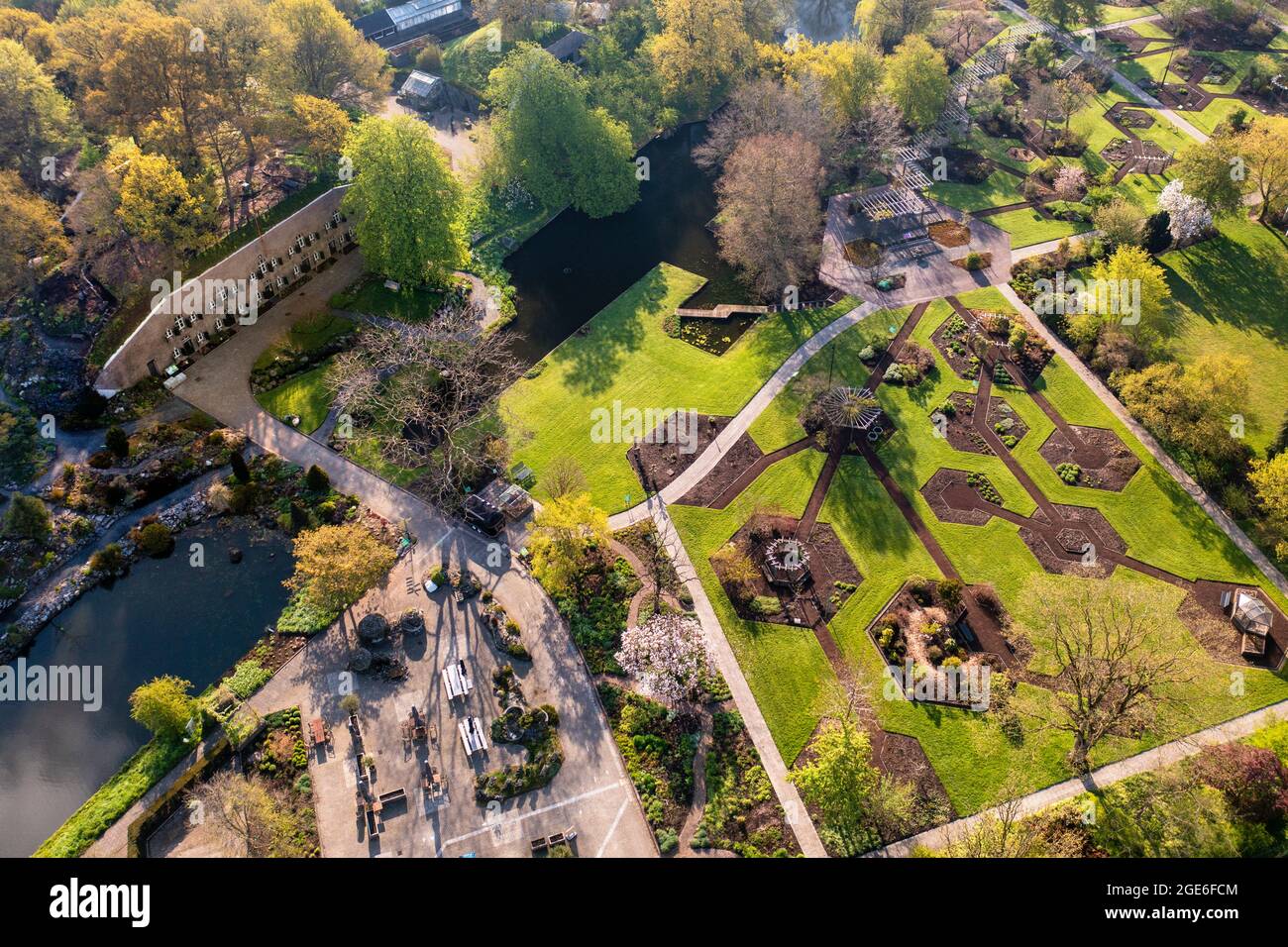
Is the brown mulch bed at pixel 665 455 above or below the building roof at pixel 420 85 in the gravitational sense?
below

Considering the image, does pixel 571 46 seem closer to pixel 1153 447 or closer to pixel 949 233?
pixel 949 233

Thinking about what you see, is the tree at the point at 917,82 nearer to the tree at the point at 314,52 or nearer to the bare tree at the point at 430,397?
the bare tree at the point at 430,397

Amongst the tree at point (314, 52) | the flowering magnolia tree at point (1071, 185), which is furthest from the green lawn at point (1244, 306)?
the tree at point (314, 52)

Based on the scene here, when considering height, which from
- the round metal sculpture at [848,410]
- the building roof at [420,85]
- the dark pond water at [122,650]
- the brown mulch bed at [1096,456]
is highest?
the building roof at [420,85]

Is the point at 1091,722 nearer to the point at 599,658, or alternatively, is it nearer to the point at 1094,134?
the point at 599,658

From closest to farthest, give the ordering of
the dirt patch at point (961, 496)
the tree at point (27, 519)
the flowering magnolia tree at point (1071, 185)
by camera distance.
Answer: the tree at point (27, 519) → the dirt patch at point (961, 496) → the flowering magnolia tree at point (1071, 185)

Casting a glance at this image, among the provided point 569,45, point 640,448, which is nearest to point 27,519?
point 640,448
